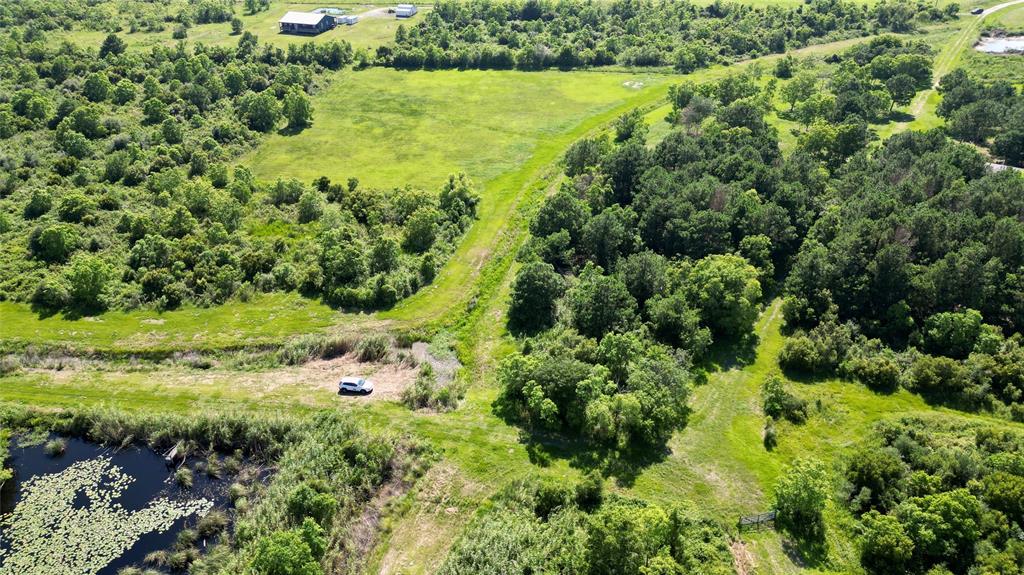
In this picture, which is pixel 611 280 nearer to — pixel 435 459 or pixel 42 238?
pixel 435 459

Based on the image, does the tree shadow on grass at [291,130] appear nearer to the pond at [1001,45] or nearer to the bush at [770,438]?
the bush at [770,438]

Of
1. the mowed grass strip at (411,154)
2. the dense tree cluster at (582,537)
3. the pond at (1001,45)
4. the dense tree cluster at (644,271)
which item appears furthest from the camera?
the pond at (1001,45)

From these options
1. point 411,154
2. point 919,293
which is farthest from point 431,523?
point 411,154

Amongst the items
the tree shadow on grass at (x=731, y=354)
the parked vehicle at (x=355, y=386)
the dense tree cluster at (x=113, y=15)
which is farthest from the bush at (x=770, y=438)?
the dense tree cluster at (x=113, y=15)

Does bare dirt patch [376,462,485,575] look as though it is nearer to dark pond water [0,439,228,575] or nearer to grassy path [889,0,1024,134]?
dark pond water [0,439,228,575]

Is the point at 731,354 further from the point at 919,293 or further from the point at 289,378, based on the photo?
the point at 289,378

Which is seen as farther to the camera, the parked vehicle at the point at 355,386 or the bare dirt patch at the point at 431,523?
the parked vehicle at the point at 355,386
